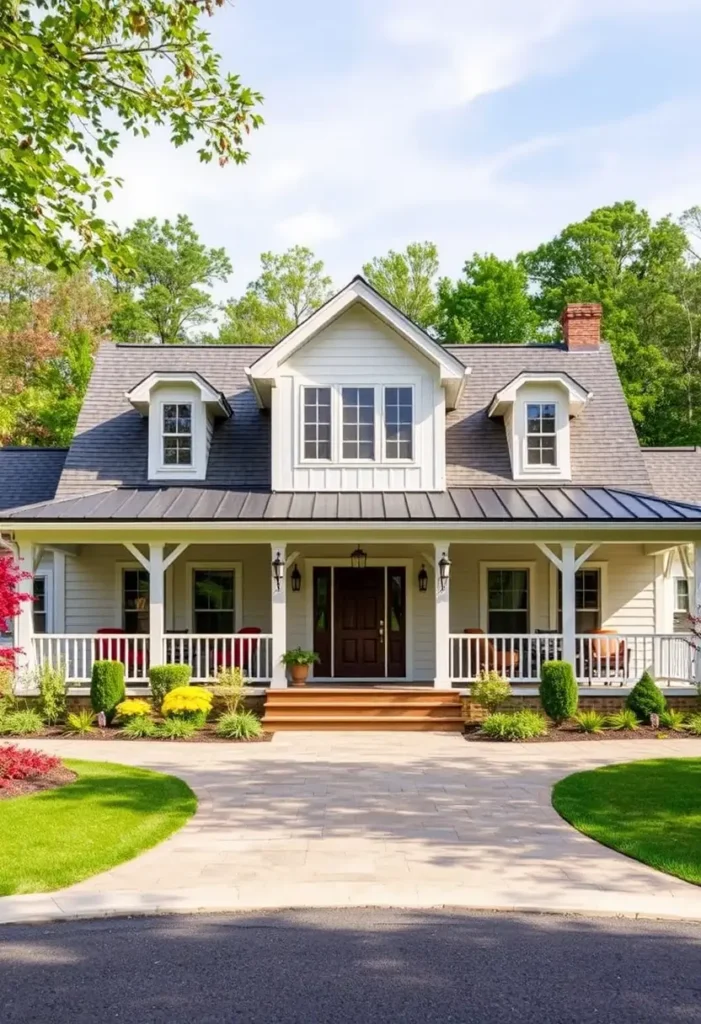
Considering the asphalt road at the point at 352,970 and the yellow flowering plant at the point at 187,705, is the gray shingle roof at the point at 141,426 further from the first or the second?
the asphalt road at the point at 352,970

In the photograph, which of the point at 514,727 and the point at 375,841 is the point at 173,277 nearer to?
the point at 514,727

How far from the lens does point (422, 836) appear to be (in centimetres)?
840

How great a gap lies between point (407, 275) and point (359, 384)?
2738 cm

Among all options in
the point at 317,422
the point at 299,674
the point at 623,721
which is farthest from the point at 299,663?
the point at 623,721

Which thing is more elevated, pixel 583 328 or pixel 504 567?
pixel 583 328

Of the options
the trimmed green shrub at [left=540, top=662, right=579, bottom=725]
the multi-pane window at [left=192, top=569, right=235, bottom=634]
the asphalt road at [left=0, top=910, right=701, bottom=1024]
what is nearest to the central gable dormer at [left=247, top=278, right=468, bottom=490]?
the multi-pane window at [left=192, top=569, right=235, bottom=634]

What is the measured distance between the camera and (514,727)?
13.8 m

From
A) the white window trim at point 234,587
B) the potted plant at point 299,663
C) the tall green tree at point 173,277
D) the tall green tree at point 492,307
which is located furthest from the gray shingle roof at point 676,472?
the tall green tree at point 173,277

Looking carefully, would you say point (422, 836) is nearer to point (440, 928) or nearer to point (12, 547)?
point (440, 928)

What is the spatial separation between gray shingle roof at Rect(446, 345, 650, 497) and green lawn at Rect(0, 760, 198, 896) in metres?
9.16

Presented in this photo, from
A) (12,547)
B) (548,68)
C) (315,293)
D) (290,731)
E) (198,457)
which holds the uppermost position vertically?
(315,293)

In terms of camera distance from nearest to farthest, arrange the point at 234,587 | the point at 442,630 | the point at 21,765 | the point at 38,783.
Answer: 1. the point at 38,783
2. the point at 21,765
3. the point at 442,630
4. the point at 234,587

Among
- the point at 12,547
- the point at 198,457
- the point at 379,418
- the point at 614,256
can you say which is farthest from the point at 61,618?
the point at 614,256

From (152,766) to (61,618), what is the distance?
6.77 m
